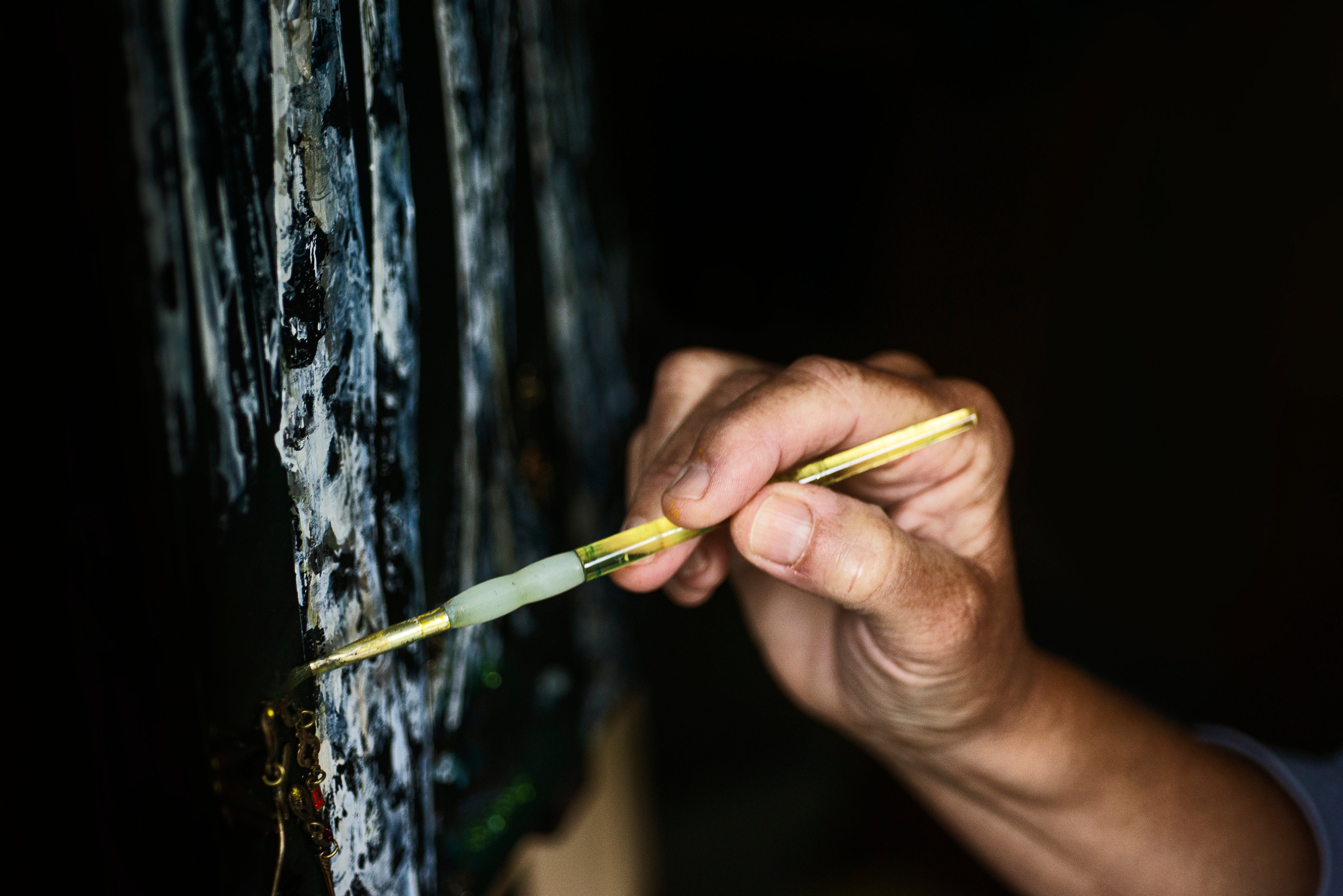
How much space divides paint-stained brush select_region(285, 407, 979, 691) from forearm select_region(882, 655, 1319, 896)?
0.32 m

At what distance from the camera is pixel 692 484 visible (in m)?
0.59

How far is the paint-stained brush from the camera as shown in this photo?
1.67ft

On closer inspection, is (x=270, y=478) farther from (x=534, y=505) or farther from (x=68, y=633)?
(x=534, y=505)

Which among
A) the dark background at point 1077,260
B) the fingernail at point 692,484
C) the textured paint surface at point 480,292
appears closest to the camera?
the fingernail at point 692,484

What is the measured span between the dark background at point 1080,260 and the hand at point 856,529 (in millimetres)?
657

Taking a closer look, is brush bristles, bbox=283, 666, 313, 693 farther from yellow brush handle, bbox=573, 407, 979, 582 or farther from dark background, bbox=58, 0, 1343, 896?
dark background, bbox=58, 0, 1343, 896

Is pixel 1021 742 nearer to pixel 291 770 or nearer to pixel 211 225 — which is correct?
pixel 291 770

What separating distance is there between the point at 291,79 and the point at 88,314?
0.61 feet

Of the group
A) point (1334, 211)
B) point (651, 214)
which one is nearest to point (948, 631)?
point (651, 214)

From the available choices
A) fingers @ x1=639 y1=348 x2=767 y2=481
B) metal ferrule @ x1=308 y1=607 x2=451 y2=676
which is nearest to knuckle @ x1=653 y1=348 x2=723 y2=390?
fingers @ x1=639 y1=348 x2=767 y2=481

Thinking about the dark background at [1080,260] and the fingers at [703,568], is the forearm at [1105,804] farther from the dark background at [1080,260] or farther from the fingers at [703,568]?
the dark background at [1080,260]

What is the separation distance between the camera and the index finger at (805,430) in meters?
0.60

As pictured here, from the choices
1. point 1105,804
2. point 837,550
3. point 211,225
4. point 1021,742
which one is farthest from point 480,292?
point 1105,804

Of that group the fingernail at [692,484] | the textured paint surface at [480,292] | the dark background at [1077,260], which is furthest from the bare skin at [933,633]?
the dark background at [1077,260]
